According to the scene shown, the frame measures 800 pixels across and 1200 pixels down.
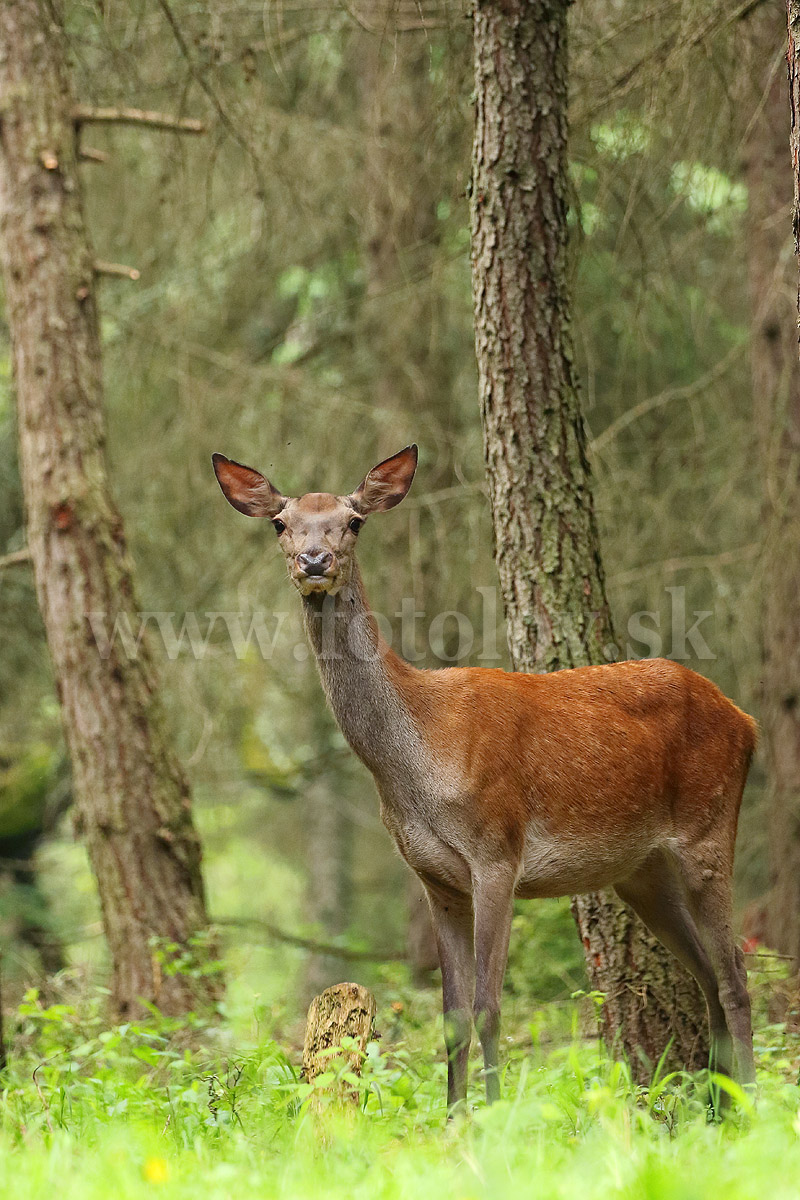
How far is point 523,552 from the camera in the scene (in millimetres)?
6070

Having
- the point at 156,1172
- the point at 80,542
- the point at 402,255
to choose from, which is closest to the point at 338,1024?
the point at 156,1172

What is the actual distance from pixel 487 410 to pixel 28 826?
849 centimetres

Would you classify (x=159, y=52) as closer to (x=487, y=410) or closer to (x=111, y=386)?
(x=111, y=386)

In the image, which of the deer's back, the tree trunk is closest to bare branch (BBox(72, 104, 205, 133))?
the tree trunk

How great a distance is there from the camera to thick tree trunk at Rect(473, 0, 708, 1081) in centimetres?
604

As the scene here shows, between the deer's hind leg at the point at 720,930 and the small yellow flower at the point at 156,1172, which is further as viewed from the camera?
the deer's hind leg at the point at 720,930

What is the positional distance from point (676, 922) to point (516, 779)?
3.33 ft

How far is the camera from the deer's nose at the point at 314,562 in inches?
198

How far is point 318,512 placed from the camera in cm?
531

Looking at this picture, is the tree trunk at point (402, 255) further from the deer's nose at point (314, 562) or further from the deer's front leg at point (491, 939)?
the deer's nose at point (314, 562)

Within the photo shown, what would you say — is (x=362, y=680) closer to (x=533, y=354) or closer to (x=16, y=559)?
(x=533, y=354)

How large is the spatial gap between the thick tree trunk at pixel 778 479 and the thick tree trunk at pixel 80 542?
158 inches

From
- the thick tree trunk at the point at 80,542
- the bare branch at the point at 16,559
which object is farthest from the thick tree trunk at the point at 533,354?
the bare branch at the point at 16,559

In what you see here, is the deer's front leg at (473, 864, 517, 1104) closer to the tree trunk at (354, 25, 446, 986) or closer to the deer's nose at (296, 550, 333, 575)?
the deer's nose at (296, 550, 333, 575)
